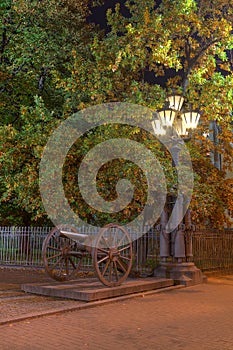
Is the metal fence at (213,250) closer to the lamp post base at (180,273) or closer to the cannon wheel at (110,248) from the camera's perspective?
the lamp post base at (180,273)

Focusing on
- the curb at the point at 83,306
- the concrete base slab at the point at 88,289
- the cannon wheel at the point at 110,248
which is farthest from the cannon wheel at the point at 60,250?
the curb at the point at 83,306

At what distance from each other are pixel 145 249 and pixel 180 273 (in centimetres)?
172

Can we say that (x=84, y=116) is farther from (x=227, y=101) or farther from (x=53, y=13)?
(x=53, y=13)

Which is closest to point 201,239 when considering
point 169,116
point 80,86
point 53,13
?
point 169,116

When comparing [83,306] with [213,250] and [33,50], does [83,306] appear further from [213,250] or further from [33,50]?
[33,50]

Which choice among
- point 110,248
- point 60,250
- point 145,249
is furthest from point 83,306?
point 145,249

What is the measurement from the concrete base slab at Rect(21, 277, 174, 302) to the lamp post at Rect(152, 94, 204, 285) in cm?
130

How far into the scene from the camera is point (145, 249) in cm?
1372

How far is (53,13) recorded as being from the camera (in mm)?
20453

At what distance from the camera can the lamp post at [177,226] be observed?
11664mm

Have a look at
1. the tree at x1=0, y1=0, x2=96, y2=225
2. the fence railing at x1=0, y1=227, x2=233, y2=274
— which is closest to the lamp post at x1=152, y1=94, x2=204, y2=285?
the fence railing at x1=0, y1=227, x2=233, y2=274

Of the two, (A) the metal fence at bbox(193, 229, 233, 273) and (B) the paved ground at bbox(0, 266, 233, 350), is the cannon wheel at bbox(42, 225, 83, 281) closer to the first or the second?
(B) the paved ground at bbox(0, 266, 233, 350)

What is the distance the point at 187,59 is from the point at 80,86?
440 cm

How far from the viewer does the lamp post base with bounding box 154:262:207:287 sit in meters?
12.2
